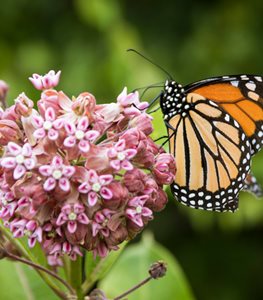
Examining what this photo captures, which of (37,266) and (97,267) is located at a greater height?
(37,266)

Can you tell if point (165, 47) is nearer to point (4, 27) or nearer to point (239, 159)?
point (4, 27)

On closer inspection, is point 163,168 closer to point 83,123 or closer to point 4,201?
point 83,123

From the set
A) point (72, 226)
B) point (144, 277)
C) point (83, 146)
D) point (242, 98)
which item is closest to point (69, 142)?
point (83, 146)

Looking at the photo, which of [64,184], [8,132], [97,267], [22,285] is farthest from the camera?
[22,285]

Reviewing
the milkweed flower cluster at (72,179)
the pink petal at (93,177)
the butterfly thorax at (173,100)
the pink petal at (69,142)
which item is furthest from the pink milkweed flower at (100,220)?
the butterfly thorax at (173,100)

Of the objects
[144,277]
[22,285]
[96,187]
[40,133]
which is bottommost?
[144,277]

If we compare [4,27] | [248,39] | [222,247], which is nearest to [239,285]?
[222,247]

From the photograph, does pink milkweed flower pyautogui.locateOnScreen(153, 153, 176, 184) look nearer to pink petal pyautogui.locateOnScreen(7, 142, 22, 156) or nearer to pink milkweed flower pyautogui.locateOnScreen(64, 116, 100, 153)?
pink milkweed flower pyautogui.locateOnScreen(64, 116, 100, 153)

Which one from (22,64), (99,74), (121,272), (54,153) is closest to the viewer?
(54,153)
